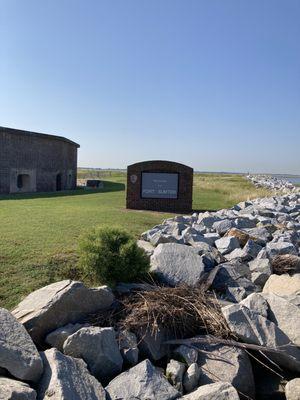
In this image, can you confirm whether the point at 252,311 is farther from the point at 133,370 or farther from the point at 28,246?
the point at 28,246

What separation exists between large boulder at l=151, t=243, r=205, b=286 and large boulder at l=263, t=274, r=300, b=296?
3.59 ft

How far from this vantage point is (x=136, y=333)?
4.82 meters

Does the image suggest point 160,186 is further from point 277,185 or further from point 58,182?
point 277,185

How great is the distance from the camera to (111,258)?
6.01 metres

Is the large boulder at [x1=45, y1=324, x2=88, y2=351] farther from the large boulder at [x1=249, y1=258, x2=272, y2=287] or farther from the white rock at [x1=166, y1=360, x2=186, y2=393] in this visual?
the large boulder at [x1=249, y1=258, x2=272, y2=287]

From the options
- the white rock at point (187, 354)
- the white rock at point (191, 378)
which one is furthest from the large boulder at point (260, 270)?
the white rock at point (191, 378)

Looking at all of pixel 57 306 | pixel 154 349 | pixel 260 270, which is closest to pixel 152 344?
pixel 154 349

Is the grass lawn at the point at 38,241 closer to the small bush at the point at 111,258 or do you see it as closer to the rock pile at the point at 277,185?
the small bush at the point at 111,258

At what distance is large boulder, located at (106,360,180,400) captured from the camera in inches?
149

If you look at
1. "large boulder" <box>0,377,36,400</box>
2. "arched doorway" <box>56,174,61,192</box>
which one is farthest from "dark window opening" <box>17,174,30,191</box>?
"large boulder" <box>0,377,36,400</box>

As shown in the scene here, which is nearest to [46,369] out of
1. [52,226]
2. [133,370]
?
[133,370]

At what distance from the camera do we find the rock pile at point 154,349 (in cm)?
368

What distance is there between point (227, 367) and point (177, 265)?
2244mm

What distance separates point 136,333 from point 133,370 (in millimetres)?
737
